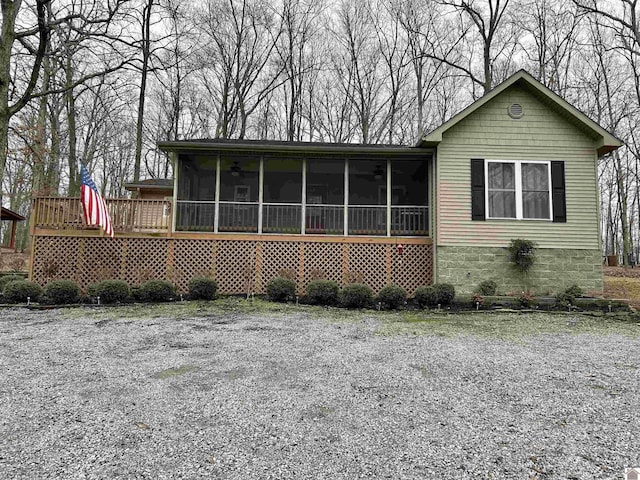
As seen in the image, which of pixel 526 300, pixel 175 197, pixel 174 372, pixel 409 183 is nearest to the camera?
pixel 174 372

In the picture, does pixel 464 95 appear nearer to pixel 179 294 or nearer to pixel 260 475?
pixel 179 294

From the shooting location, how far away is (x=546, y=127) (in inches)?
385

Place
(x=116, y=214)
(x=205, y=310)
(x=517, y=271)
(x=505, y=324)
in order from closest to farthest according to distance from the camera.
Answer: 1. (x=505, y=324)
2. (x=205, y=310)
3. (x=517, y=271)
4. (x=116, y=214)

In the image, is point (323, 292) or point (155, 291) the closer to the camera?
point (155, 291)

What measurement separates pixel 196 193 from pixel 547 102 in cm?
1058

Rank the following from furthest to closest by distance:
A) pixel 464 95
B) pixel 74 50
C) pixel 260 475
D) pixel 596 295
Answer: pixel 464 95
pixel 74 50
pixel 596 295
pixel 260 475

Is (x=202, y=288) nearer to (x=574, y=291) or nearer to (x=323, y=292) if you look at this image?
(x=323, y=292)

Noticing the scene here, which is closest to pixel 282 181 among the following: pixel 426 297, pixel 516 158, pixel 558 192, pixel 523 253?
pixel 426 297

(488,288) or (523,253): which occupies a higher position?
(523,253)

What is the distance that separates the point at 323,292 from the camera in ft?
29.5

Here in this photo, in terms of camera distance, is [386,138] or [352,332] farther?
[386,138]

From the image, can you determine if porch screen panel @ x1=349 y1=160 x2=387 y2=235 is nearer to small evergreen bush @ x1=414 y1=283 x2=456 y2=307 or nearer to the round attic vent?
small evergreen bush @ x1=414 y1=283 x2=456 y2=307

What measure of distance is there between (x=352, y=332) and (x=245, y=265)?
472 cm

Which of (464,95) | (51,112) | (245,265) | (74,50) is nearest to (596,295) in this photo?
(245,265)
